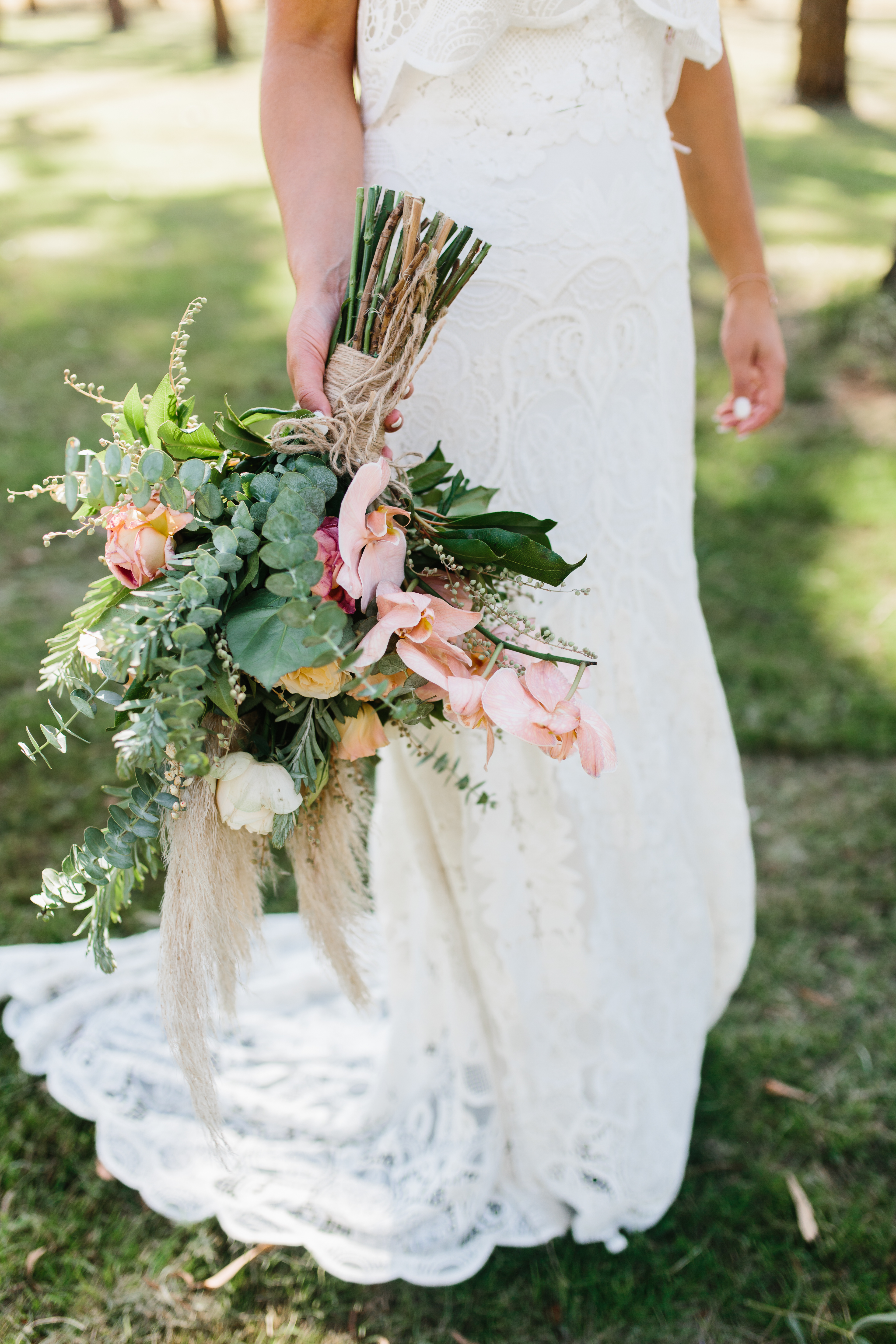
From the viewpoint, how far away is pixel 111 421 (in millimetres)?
1081

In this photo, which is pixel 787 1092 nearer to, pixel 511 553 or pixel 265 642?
pixel 511 553

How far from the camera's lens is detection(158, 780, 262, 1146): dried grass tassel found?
3.50 feet

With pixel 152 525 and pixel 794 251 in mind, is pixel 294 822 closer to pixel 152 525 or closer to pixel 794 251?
pixel 152 525

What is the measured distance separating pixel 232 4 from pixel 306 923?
2281 centimetres

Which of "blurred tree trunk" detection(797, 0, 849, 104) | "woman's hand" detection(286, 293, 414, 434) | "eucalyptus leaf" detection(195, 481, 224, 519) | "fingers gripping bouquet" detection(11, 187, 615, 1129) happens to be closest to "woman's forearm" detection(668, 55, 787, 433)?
"fingers gripping bouquet" detection(11, 187, 615, 1129)

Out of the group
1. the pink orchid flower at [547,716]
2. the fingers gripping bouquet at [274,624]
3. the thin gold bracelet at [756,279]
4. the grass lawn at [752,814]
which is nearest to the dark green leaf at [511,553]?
the fingers gripping bouquet at [274,624]

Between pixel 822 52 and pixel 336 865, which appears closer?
pixel 336 865

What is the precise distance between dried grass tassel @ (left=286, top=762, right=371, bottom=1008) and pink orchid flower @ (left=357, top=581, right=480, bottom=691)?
0.82 feet

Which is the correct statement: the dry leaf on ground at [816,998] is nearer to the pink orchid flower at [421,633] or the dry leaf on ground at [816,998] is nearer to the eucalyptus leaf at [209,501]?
the pink orchid flower at [421,633]

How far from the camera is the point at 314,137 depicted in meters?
1.33

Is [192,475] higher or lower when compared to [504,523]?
higher

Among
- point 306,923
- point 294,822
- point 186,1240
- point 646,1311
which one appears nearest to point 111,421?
point 294,822

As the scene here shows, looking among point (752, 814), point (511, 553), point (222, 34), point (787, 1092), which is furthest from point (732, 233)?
point (222, 34)

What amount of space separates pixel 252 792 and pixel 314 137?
0.90 metres
